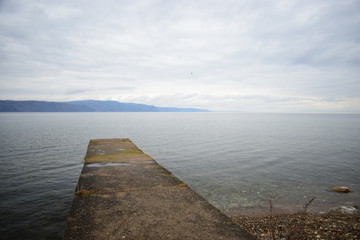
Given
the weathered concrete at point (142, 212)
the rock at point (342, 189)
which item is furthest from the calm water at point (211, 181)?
the weathered concrete at point (142, 212)

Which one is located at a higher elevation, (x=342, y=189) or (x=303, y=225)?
(x=303, y=225)

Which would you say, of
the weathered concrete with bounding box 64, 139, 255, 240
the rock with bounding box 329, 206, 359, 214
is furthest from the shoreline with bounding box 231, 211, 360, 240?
the weathered concrete with bounding box 64, 139, 255, 240

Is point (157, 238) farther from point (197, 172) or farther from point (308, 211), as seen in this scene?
point (197, 172)

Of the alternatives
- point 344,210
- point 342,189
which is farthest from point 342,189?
point 344,210

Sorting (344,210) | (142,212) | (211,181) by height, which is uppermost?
(142,212)

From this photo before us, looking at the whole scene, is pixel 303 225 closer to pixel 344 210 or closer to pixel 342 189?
pixel 344 210

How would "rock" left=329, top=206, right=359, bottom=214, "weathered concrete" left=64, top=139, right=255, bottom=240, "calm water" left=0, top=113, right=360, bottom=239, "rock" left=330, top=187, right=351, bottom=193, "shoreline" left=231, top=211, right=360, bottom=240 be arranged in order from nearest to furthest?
1. "weathered concrete" left=64, top=139, right=255, bottom=240
2. "shoreline" left=231, top=211, right=360, bottom=240
3. "calm water" left=0, top=113, right=360, bottom=239
4. "rock" left=329, top=206, right=359, bottom=214
5. "rock" left=330, top=187, right=351, bottom=193

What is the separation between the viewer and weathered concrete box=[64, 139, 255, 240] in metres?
4.13

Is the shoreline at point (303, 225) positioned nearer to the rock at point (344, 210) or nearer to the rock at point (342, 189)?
the rock at point (344, 210)

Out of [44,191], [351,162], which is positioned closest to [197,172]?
[44,191]

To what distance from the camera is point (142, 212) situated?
5.03 m

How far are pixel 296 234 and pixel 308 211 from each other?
3.88 meters

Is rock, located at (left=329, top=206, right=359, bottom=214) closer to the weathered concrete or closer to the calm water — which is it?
the calm water

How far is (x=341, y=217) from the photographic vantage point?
9.34m
